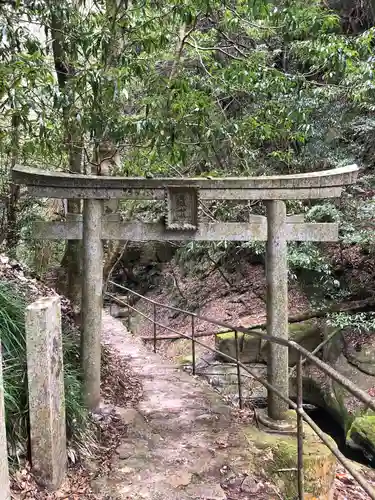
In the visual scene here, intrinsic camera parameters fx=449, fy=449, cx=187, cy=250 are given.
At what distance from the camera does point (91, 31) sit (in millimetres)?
4547

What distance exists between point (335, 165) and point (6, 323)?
6925 millimetres

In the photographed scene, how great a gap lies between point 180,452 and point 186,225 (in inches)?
86.4

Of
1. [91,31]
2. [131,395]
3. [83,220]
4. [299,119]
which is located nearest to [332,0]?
[299,119]

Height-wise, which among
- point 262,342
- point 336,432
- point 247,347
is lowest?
Answer: point 336,432

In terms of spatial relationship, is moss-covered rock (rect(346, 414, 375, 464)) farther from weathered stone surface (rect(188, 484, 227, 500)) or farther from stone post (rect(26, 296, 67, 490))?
stone post (rect(26, 296, 67, 490))

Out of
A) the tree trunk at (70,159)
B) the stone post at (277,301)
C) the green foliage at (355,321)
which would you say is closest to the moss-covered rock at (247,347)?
the green foliage at (355,321)

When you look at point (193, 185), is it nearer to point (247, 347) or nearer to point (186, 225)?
point (186, 225)

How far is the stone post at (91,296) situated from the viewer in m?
4.70

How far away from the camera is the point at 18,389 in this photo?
3121 mm

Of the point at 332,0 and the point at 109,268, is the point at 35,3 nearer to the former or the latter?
the point at 109,268

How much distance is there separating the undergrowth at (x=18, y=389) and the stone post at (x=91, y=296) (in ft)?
1.07

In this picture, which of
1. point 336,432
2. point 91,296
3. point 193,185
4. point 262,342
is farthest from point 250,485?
point 262,342

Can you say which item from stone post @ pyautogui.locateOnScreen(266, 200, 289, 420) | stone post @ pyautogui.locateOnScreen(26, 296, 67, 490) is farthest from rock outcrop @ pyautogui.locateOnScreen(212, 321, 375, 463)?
stone post @ pyautogui.locateOnScreen(26, 296, 67, 490)

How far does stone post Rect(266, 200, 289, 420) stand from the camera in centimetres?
467
